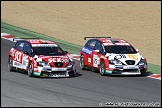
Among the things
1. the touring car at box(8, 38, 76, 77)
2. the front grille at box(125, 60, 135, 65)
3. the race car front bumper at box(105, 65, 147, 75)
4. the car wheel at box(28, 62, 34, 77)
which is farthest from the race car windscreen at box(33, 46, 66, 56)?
the front grille at box(125, 60, 135, 65)

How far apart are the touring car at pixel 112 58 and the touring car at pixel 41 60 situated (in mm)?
1482

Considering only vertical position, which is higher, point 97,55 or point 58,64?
point 97,55

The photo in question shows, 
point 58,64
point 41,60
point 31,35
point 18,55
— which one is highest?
point 31,35

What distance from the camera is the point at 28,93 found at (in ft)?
64.8

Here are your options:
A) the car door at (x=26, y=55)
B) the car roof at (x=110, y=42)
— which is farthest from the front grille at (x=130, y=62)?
the car door at (x=26, y=55)

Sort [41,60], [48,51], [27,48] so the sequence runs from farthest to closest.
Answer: [27,48]
[48,51]
[41,60]

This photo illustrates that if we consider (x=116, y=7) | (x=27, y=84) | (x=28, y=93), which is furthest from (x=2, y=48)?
(x=116, y=7)

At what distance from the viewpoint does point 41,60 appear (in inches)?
930

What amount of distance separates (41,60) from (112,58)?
9.56 ft

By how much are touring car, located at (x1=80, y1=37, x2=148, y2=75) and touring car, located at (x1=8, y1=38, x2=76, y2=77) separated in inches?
58.4

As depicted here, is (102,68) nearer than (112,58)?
No

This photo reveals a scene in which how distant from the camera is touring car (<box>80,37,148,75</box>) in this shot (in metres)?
24.3

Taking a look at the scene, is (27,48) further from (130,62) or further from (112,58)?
(130,62)

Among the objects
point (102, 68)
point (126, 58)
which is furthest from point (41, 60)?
point (126, 58)
